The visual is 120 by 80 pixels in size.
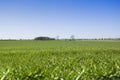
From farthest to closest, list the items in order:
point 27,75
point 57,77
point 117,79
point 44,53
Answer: point 44,53, point 27,75, point 117,79, point 57,77

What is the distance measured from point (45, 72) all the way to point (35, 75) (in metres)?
0.14

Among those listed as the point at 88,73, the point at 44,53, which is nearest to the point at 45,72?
the point at 88,73

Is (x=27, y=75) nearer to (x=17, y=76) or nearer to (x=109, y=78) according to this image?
(x=17, y=76)

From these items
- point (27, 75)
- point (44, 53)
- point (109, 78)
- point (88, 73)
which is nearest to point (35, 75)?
point (27, 75)

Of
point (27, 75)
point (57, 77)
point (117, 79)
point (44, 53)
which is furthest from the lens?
point (44, 53)

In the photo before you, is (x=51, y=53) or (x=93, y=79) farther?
(x=51, y=53)

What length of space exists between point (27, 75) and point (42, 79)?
0.25m

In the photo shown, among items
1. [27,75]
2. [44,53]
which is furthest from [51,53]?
[27,75]

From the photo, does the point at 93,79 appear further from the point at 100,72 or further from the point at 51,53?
the point at 51,53

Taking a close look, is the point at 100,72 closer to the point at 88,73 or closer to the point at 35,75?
the point at 88,73

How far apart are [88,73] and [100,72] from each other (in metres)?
0.18

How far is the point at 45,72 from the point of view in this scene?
314cm

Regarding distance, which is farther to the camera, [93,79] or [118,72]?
[118,72]

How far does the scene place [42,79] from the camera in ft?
9.98
